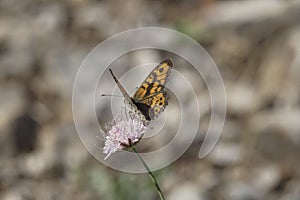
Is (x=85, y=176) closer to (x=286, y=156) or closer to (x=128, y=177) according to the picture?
(x=128, y=177)

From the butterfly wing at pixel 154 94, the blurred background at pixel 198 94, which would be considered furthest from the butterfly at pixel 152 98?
the blurred background at pixel 198 94

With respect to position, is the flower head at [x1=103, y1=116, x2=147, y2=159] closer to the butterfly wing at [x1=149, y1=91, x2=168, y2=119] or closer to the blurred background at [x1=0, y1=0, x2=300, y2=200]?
the butterfly wing at [x1=149, y1=91, x2=168, y2=119]

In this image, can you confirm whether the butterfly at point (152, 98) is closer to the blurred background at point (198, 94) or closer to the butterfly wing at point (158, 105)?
the butterfly wing at point (158, 105)

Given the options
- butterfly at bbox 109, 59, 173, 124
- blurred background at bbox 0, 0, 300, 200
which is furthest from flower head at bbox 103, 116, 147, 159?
blurred background at bbox 0, 0, 300, 200

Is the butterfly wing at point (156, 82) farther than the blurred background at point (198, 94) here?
No

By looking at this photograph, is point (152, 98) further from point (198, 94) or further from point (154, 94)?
point (198, 94)

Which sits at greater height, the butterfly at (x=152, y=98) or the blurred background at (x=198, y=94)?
the blurred background at (x=198, y=94)

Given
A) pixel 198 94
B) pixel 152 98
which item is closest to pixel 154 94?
pixel 152 98
